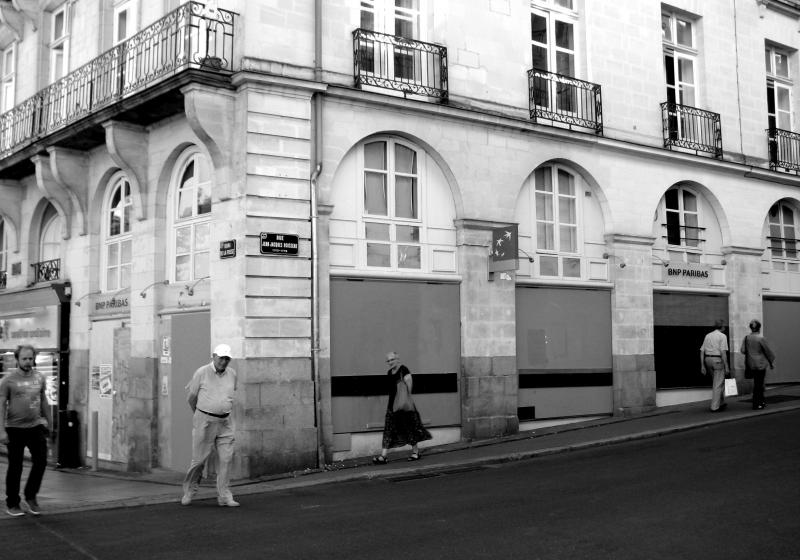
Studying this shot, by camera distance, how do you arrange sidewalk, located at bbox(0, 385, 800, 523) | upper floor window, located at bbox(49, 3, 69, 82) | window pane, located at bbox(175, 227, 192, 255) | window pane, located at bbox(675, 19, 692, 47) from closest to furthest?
sidewalk, located at bbox(0, 385, 800, 523) < window pane, located at bbox(175, 227, 192, 255) < upper floor window, located at bbox(49, 3, 69, 82) < window pane, located at bbox(675, 19, 692, 47)

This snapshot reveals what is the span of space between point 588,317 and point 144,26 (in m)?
9.84

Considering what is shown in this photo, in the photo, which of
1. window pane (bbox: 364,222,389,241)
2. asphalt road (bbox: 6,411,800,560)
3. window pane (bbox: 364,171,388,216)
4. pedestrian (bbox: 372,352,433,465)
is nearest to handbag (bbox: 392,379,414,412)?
pedestrian (bbox: 372,352,433,465)

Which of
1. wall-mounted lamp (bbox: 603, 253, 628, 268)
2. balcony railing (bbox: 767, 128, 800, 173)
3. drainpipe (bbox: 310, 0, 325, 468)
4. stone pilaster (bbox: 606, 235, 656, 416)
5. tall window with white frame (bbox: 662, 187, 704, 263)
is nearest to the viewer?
drainpipe (bbox: 310, 0, 325, 468)

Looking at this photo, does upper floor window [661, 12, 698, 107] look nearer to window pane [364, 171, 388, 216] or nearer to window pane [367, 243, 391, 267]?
window pane [364, 171, 388, 216]

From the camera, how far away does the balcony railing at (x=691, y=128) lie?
1903 cm

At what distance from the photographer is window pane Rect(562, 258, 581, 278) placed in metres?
17.3

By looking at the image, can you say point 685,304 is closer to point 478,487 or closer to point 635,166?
point 635,166

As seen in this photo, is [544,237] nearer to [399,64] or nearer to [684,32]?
[399,64]

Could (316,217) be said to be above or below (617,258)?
above

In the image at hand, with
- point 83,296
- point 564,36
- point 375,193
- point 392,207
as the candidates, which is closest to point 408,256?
point 392,207

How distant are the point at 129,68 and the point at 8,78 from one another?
7.61 meters

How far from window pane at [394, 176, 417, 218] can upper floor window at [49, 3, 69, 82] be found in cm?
846

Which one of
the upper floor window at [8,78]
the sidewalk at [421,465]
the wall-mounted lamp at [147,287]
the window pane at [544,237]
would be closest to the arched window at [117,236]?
the wall-mounted lamp at [147,287]

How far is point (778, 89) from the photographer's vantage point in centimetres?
2244
